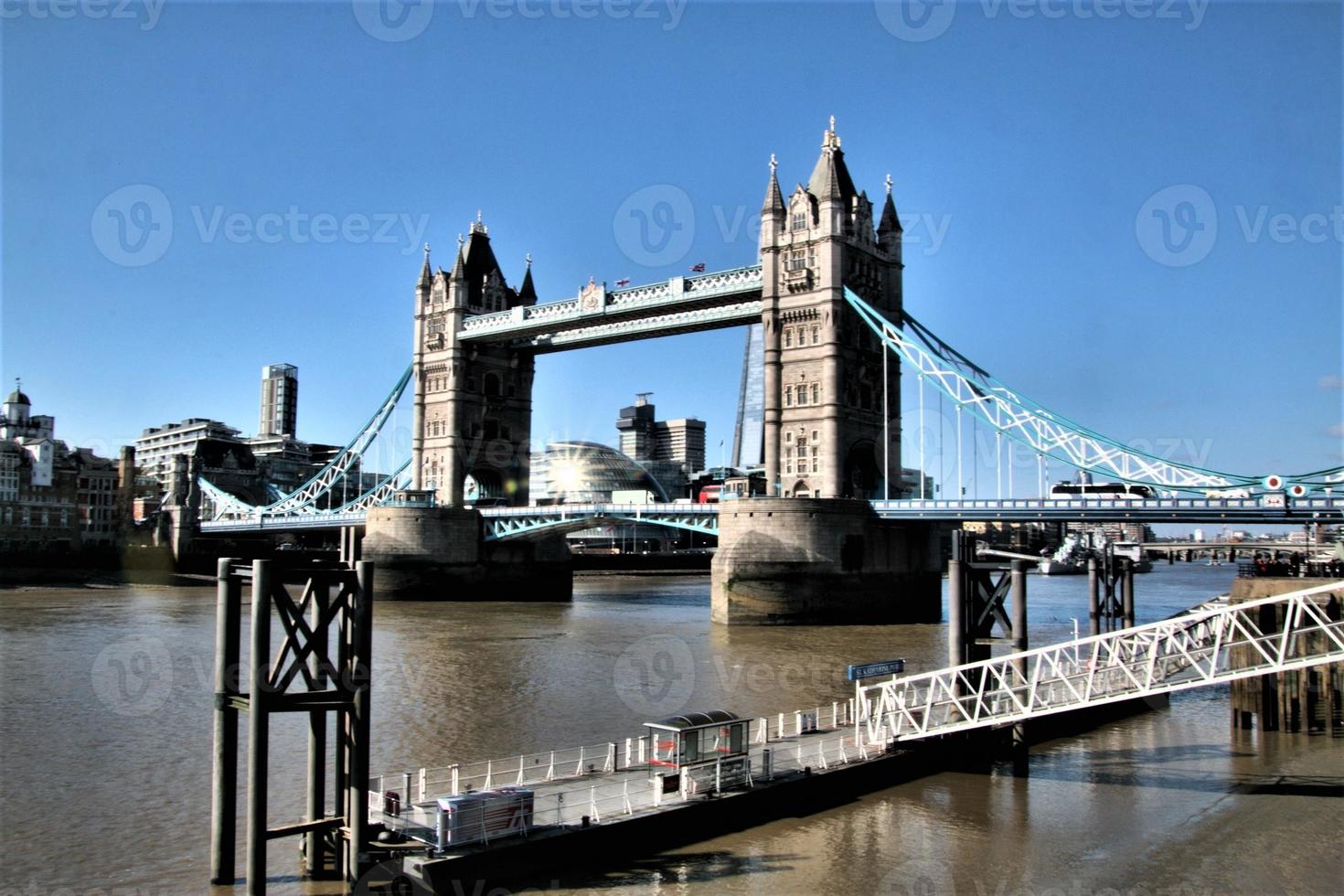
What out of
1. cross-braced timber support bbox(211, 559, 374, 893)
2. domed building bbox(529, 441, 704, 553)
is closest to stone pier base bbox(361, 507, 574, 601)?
cross-braced timber support bbox(211, 559, 374, 893)

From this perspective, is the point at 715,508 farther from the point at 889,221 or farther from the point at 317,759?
the point at 317,759

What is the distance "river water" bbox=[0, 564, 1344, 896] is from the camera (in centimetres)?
1722

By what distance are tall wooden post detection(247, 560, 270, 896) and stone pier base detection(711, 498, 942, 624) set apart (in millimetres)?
42374

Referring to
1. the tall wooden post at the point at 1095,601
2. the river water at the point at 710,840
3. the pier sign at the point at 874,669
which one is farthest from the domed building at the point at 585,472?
the pier sign at the point at 874,669

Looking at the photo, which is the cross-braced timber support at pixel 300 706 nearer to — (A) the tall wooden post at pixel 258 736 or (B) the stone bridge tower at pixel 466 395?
(A) the tall wooden post at pixel 258 736

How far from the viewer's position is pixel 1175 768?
24156 millimetres

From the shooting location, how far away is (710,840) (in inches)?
726

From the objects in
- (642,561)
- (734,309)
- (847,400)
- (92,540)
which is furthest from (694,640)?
(92,540)

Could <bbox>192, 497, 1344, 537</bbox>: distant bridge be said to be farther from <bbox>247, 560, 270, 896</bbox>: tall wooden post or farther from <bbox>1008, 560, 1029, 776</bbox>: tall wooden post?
<bbox>247, 560, 270, 896</bbox>: tall wooden post

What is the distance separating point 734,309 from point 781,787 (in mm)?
50499

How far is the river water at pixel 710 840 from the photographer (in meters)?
17.2

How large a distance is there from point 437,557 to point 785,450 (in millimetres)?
27428

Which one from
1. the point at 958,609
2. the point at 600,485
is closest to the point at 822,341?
the point at 958,609

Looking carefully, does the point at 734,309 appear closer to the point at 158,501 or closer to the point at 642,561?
the point at 642,561
